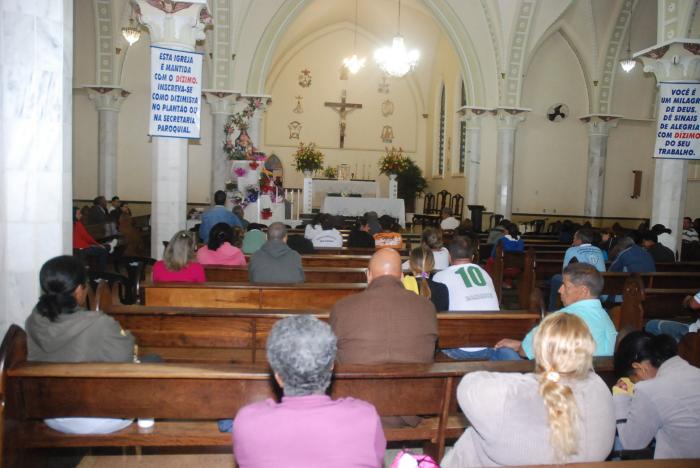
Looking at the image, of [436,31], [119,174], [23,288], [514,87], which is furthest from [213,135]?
[23,288]

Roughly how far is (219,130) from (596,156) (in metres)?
11.5

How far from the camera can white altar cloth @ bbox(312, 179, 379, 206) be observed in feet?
62.7

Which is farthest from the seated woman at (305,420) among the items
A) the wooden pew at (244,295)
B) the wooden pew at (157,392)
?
the wooden pew at (244,295)

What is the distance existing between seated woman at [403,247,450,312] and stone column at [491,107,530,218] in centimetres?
1303

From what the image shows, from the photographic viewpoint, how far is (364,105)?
24.6 metres

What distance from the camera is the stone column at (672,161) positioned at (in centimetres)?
996

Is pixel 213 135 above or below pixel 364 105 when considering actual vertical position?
below

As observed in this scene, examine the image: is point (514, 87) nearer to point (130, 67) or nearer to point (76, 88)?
point (130, 67)

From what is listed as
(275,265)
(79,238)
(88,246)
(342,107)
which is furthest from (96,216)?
(342,107)

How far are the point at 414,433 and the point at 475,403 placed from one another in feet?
3.12

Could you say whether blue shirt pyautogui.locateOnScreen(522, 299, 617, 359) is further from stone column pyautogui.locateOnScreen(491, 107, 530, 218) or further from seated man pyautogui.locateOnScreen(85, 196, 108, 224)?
stone column pyautogui.locateOnScreen(491, 107, 530, 218)

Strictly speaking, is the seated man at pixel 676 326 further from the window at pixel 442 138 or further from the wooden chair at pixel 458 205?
the window at pixel 442 138

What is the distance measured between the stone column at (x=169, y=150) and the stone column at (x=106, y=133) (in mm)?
8181

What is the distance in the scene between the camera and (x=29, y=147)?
167 inches
